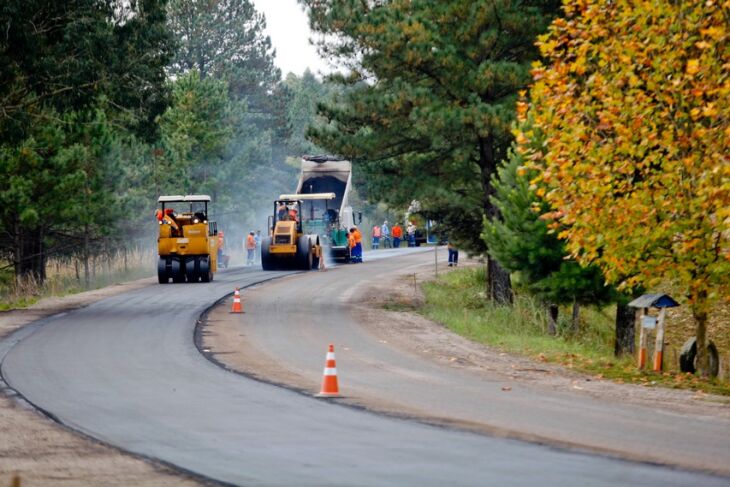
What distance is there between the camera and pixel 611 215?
18.6m

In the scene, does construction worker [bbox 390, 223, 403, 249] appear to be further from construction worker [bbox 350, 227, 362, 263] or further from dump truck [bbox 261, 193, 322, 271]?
dump truck [bbox 261, 193, 322, 271]

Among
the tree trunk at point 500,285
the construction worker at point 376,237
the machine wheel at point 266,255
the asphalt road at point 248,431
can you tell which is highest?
the construction worker at point 376,237

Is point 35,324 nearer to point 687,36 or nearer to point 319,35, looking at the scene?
point 319,35

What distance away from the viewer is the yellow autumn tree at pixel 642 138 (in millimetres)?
17703

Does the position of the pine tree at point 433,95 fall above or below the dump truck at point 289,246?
above

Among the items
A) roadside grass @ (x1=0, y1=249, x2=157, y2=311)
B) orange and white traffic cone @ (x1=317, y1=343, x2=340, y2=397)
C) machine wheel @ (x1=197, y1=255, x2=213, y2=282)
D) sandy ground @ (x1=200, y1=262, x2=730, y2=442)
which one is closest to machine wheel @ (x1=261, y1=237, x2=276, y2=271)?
roadside grass @ (x1=0, y1=249, x2=157, y2=311)

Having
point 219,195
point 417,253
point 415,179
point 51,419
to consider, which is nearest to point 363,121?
point 415,179

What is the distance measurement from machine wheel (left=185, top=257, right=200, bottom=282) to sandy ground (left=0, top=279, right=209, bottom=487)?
2408 centimetres

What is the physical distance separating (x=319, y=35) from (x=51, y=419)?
20.9 metres

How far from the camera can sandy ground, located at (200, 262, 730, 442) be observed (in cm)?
1509

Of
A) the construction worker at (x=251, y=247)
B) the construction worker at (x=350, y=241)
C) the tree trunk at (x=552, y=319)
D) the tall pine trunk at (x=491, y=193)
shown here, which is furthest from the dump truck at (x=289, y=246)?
the tree trunk at (x=552, y=319)

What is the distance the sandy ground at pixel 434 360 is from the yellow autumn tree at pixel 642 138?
91.7 inches

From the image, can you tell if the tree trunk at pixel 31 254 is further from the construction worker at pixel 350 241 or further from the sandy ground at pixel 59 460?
the sandy ground at pixel 59 460

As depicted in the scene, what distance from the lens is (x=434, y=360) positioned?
20.8 meters
